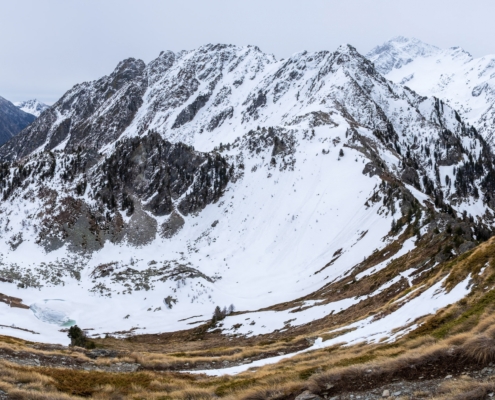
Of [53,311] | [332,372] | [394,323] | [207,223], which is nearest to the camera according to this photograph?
[332,372]

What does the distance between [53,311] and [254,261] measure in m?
42.1

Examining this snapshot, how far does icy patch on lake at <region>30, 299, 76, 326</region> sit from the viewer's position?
63.4m

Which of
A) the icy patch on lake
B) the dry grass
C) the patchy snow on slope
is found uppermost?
the icy patch on lake

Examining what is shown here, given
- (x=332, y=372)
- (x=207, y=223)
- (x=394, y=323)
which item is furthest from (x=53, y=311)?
(x=332, y=372)

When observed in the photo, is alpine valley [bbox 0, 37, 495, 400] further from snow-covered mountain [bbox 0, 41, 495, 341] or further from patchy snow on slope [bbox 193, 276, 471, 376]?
snow-covered mountain [bbox 0, 41, 495, 341]

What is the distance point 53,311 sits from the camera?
66.5 meters

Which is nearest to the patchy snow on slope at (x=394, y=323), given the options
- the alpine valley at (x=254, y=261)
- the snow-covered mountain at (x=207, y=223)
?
the alpine valley at (x=254, y=261)

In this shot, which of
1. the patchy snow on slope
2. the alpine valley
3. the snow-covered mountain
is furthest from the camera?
the snow-covered mountain

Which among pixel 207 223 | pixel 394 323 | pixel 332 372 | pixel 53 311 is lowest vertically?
pixel 394 323

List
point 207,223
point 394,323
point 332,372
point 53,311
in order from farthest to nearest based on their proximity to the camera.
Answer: point 207,223 < point 53,311 < point 394,323 < point 332,372

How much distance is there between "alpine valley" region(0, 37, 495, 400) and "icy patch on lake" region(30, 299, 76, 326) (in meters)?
0.47

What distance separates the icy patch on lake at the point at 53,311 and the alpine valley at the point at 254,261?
18.6 inches

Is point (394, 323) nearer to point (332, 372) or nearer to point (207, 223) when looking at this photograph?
point (332, 372)

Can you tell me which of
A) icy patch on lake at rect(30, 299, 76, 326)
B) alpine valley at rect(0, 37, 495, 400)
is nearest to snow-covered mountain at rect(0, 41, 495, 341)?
icy patch on lake at rect(30, 299, 76, 326)
